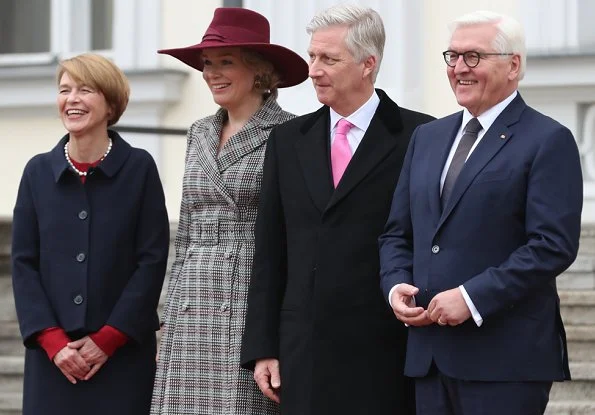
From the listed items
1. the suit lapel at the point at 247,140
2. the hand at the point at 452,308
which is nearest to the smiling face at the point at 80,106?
the suit lapel at the point at 247,140

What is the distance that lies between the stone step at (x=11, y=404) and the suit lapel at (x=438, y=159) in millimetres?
3262

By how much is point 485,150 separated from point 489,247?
292 mm

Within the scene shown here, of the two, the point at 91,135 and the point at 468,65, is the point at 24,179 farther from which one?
the point at 468,65

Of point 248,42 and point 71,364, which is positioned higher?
point 248,42

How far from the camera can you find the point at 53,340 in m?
5.73

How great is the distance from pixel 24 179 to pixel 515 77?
1.84m

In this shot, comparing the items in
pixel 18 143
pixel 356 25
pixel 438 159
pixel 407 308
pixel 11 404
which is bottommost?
pixel 11 404

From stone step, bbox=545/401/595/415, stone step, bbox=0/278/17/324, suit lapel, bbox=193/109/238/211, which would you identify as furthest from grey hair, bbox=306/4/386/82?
stone step, bbox=0/278/17/324

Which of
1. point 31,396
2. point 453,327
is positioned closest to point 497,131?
point 453,327

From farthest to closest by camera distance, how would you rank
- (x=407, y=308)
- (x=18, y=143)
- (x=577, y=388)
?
(x=18, y=143) → (x=577, y=388) → (x=407, y=308)

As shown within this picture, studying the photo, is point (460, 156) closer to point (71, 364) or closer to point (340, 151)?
point (340, 151)

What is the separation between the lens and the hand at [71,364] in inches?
225

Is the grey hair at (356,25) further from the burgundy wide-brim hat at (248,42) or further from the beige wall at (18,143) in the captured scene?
the beige wall at (18,143)

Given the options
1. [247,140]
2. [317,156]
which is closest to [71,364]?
[247,140]
